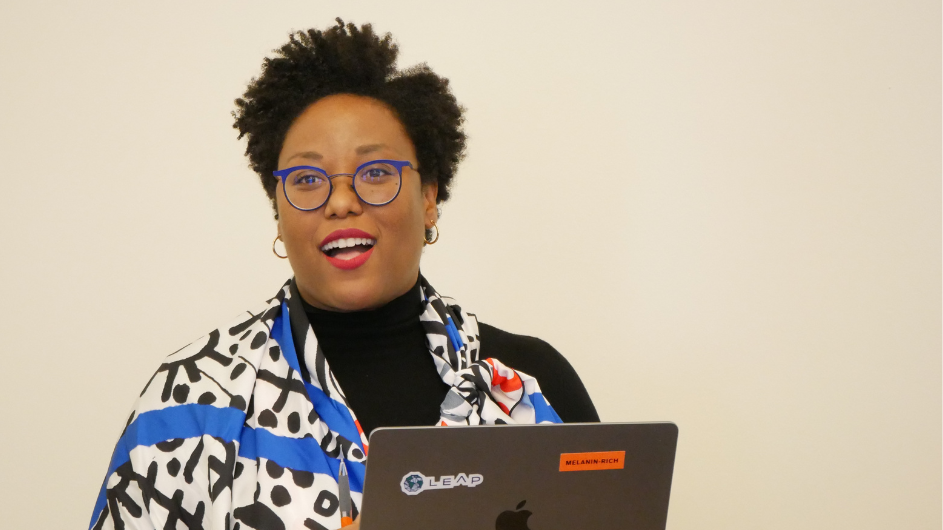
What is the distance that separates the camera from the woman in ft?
4.53

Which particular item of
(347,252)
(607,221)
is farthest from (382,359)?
(607,221)

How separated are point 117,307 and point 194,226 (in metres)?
0.27

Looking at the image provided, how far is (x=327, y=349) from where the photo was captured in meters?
1.58

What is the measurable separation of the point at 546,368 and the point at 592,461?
685 millimetres

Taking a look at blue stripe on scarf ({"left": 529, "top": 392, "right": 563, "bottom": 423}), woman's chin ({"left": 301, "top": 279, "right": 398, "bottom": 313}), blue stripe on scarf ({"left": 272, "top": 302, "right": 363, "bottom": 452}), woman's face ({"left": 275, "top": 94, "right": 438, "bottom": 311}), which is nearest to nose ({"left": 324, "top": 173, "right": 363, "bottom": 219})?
woman's face ({"left": 275, "top": 94, "right": 438, "bottom": 311})

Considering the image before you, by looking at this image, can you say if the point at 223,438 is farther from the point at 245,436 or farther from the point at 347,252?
the point at 347,252

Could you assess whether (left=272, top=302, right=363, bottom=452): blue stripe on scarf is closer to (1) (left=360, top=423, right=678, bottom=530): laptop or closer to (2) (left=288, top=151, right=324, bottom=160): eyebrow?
(2) (left=288, top=151, right=324, bottom=160): eyebrow

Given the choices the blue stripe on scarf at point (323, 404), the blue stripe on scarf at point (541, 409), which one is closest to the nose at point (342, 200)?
the blue stripe on scarf at point (323, 404)

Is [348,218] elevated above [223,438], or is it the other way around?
[348,218]

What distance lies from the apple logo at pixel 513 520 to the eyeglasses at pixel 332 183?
24.8 inches

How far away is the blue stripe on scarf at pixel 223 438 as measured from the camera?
140 cm

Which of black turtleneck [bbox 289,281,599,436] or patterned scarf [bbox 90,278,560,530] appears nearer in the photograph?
patterned scarf [bbox 90,278,560,530]

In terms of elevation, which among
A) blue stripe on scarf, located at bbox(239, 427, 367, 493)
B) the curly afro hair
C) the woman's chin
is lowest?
blue stripe on scarf, located at bbox(239, 427, 367, 493)

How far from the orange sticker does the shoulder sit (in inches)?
24.2
